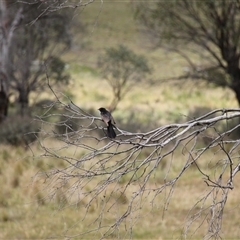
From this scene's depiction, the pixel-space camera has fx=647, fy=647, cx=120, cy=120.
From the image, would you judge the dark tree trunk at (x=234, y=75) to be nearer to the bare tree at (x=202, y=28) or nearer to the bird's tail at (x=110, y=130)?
the bare tree at (x=202, y=28)

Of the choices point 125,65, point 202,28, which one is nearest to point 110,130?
point 202,28

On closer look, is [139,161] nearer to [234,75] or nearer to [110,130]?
[110,130]

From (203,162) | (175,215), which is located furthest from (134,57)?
(175,215)

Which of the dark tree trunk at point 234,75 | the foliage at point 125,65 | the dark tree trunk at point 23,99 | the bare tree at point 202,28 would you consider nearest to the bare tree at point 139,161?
the bare tree at point 202,28

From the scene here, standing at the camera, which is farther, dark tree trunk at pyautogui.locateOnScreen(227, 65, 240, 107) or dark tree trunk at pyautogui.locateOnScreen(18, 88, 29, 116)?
dark tree trunk at pyautogui.locateOnScreen(18, 88, 29, 116)

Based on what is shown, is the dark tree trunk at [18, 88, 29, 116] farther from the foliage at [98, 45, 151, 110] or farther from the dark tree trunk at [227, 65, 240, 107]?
the dark tree trunk at [227, 65, 240, 107]

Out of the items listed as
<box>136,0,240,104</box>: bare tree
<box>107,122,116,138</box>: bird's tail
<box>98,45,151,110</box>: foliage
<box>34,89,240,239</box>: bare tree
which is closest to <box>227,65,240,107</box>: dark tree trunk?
<box>136,0,240,104</box>: bare tree

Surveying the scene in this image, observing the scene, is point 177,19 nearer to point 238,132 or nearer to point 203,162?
point 238,132

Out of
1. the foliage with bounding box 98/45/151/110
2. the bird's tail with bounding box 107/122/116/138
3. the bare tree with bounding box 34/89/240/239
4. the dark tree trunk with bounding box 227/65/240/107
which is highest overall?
the foliage with bounding box 98/45/151/110

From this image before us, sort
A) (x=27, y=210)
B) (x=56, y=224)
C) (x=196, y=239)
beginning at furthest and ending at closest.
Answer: (x=27, y=210) < (x=56, y=224) < (x=196, y=239)

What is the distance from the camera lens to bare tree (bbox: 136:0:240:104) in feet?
61.3

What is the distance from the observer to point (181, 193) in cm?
1286

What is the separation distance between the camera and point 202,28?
18984mm

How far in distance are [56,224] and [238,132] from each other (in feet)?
33.9
